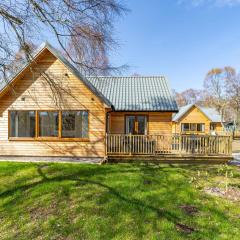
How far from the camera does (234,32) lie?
14.7 meters

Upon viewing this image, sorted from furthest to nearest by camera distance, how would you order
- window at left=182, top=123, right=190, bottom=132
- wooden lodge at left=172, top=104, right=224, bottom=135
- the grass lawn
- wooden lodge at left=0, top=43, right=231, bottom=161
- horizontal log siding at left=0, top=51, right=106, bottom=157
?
1. wooden lodge at left=172, top=104, right=224, bottom=135
2. window at left=182, top=123, right=190, bottom=132
3. horizontal log siding at left=0, top=51, right=106, bottom=157
4. wooden lodge at left=0, top=43, right=231, bottom=161
5. the grass lawn

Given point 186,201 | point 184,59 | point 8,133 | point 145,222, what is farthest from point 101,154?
point 184,59

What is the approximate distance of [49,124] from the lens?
13.4 metres

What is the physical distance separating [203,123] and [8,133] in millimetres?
26201

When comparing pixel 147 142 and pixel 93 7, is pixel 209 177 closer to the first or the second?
pixel 147 142

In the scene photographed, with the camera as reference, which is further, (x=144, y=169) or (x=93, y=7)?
(x=144, y=169)

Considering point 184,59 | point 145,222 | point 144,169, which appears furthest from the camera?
point 184,59

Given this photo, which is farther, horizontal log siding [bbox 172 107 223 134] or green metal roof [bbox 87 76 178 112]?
horizontal log siding [bbox 172 107 223 134]

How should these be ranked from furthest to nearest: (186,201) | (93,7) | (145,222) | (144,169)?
(144,169) < (93,7) < (186,201) < (145,222)

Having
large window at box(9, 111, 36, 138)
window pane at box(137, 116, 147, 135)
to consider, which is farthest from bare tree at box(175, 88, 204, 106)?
large window at box(9, 111, 36, 138)

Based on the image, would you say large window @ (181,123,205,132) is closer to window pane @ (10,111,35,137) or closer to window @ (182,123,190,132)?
window @ (182,123,190,132)

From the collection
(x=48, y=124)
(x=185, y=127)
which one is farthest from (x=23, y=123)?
(x=185, y=127)

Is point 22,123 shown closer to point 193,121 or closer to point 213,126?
point 193,121

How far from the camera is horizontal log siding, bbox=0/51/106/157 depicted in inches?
515
